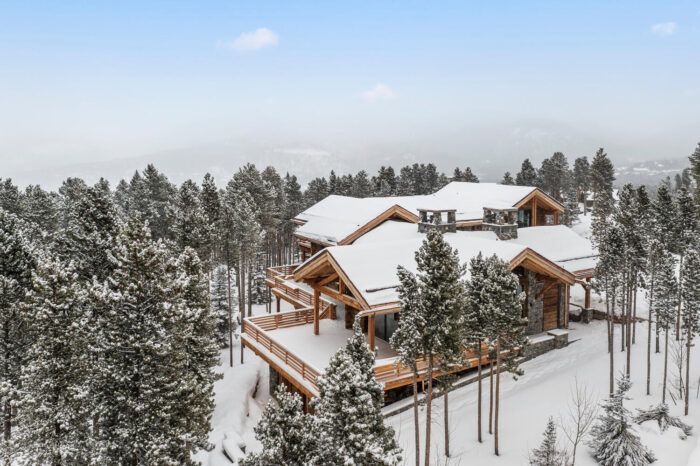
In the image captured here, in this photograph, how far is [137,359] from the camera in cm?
1229

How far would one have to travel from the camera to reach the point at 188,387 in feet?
43.3

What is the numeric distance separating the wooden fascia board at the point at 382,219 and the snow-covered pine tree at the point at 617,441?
1672cm

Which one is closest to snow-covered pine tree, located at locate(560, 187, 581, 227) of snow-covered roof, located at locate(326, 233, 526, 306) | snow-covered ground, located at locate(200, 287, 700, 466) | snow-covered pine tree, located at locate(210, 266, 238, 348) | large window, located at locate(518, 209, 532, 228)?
large window, located at locate(518, 209, 532, 228)

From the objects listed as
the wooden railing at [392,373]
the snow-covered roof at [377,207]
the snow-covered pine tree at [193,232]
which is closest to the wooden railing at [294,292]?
the snow-covered roof at [377,207]

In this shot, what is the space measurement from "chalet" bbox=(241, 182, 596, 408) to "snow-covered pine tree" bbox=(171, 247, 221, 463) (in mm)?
3831

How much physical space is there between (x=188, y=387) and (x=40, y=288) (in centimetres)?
530

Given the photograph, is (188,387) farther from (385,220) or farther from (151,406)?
(385,220)

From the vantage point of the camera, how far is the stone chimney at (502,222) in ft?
93.0

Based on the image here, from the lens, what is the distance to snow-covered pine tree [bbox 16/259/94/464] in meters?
13.0

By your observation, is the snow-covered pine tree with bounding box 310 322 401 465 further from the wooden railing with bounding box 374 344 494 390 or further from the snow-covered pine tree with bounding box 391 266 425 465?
the wooden railing with bounding box 374 344 494 390

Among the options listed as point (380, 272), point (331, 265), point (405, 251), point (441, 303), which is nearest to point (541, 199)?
point (405, 251)

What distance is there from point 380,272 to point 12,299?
1430 cm

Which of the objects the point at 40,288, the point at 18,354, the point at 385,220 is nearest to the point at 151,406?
the point at 40,288

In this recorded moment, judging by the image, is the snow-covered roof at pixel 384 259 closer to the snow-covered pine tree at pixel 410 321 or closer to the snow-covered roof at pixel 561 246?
the snow-covered pine tree at pixel 410 321
